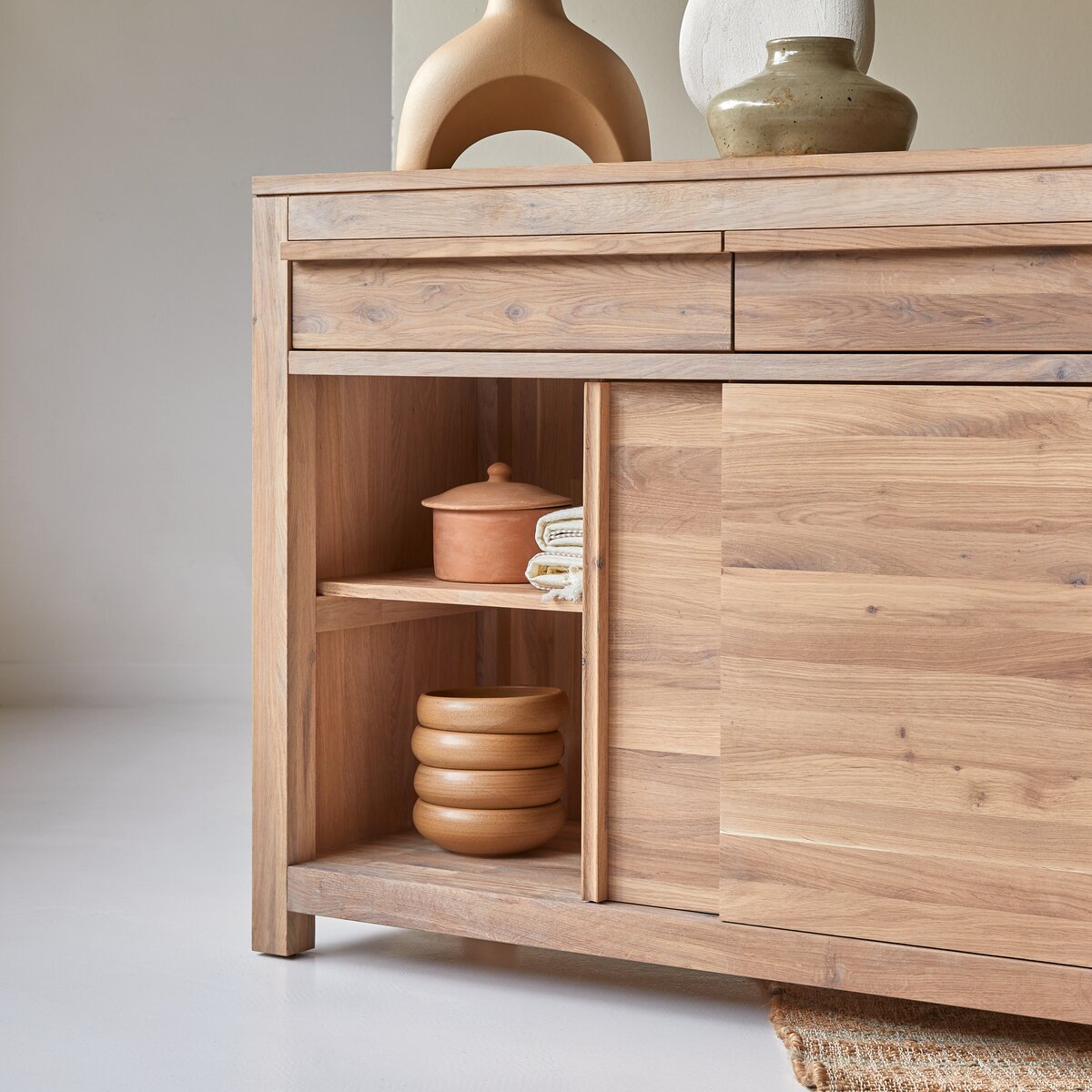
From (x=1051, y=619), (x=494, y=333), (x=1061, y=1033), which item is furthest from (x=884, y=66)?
(x=1061, y=1033)

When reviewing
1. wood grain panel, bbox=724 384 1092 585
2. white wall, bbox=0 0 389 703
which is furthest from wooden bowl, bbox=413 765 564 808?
white wall, bbox=0 0 389 703

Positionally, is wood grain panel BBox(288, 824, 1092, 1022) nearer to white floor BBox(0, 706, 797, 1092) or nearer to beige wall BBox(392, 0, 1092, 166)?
white floor BBox(0, 706, 797, 1092)

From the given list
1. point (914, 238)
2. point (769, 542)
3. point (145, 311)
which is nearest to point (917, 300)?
point (914, 238)

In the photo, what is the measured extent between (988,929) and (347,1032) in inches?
31.9

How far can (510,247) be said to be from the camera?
76.0 inches

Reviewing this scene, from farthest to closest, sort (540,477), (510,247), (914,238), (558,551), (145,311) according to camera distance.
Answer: (145,311), (540,477), (558,551), (510,247), (914,238)

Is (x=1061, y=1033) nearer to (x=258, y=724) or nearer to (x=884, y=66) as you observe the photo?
(x=258, y=724)

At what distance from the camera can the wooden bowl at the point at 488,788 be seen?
7.25ft

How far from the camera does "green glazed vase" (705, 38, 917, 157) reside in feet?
6.09

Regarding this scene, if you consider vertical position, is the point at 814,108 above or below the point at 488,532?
above

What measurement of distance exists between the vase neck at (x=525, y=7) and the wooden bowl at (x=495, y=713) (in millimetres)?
1022

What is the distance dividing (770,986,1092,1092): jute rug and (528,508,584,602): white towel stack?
65cm

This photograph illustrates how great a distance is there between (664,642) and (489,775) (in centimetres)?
43

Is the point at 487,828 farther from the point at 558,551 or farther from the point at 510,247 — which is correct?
the point at 510,247
